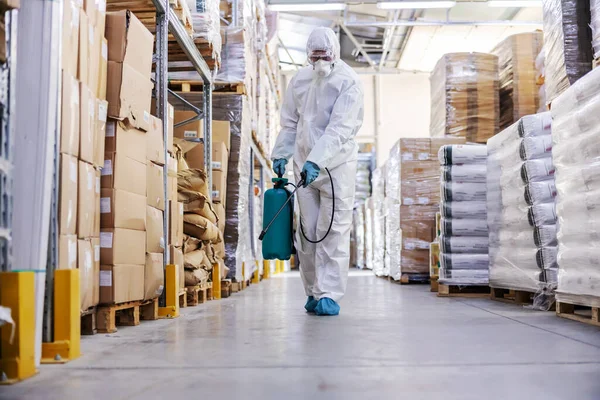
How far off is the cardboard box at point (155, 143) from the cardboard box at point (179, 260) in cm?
70

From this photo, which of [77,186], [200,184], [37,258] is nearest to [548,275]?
[200,184]

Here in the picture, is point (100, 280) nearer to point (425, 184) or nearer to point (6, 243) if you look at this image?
point (6, 243)

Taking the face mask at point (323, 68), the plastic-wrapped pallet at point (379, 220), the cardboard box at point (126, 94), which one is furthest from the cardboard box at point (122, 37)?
the plastic-wrapped pallet at point (379, 220)

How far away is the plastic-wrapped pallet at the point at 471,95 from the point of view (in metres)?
8.63

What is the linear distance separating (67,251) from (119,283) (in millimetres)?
639

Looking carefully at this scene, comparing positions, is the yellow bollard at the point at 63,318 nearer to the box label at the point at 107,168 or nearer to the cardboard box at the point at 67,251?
the cardboard box at the point at 67,251

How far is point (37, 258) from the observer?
2.35m

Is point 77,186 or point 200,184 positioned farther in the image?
point 200,184

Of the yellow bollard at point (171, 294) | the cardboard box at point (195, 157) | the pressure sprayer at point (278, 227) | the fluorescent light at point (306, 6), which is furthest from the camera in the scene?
the fluorescent light at point (306, 6)

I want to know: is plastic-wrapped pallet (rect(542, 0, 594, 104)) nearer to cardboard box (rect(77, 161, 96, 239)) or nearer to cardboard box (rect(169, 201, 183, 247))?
cardboard box (rect(169, 201, 183, 247))

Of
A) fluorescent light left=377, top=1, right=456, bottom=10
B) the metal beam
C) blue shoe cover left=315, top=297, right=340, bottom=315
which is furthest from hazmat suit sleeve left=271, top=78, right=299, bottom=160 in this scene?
the metal beam

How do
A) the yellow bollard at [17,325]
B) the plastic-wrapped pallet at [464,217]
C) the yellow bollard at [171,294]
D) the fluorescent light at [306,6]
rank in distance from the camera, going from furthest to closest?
the fluorescent light at [306,6]
the plastic-wrapped pallet at [464,217]
the yellow bollard at [171,294]
the yellow bollard at [17,325]

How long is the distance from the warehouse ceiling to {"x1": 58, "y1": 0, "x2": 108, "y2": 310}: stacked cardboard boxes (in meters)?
8.21

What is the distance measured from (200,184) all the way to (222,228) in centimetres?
116
